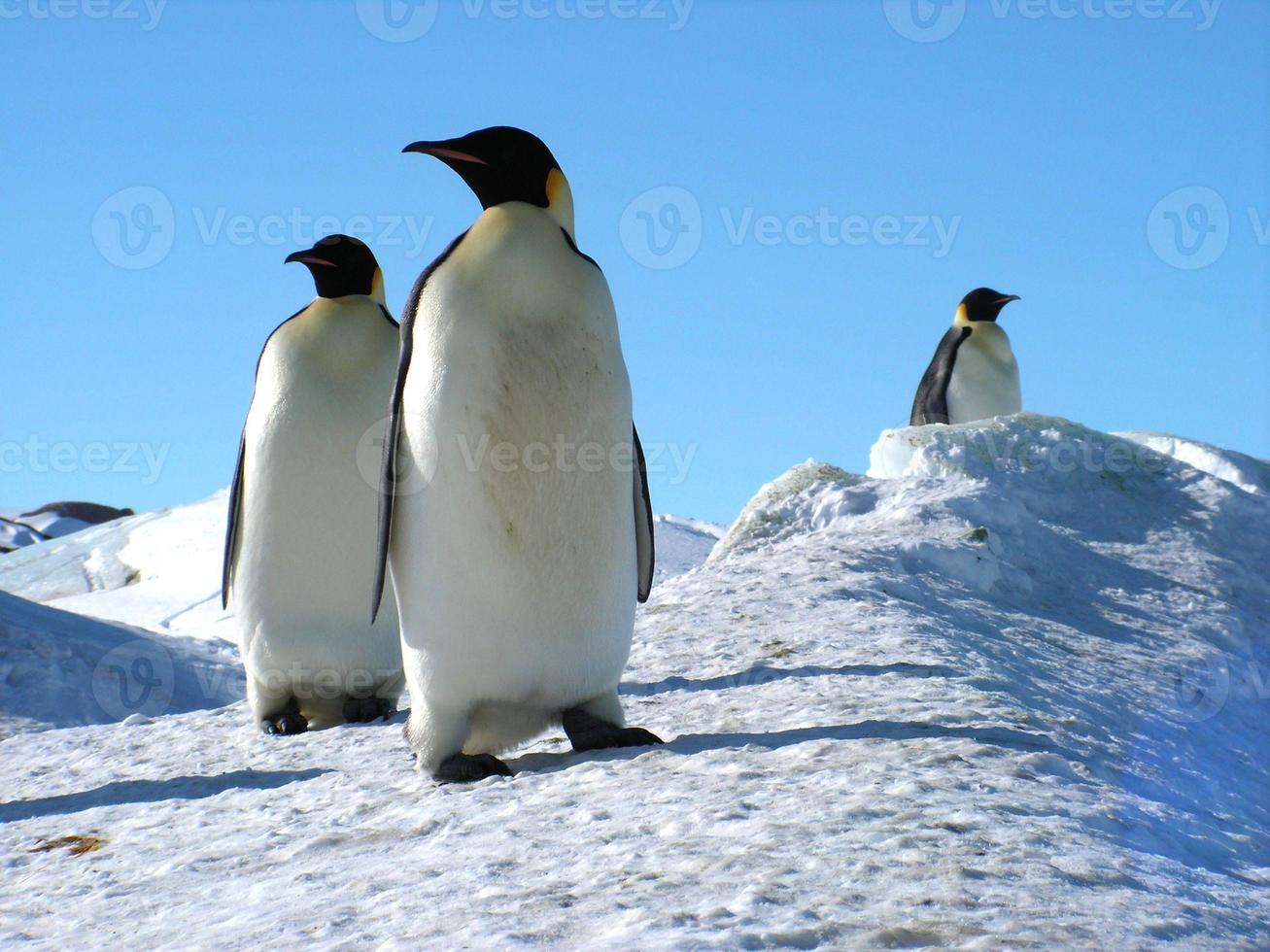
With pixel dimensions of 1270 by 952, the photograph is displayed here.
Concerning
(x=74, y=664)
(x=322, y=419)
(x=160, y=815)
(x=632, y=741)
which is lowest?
(x=74, y=664)

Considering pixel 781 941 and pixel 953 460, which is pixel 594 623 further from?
pixel 953 460

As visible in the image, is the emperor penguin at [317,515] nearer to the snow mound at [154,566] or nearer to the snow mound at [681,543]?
the snow mound at [154,566]

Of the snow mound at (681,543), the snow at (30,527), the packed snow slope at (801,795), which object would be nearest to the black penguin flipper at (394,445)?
the packed snow slope at (801,795)

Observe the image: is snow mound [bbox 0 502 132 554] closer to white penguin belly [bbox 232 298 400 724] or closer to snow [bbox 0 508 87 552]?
snow [bbox 0 508 87 552]

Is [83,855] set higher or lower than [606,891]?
lower

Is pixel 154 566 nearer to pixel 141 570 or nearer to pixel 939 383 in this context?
pixel 141 570

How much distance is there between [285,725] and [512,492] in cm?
204

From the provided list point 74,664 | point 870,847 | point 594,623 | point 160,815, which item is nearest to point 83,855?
point 160,815

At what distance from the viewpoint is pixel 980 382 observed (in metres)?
12.6

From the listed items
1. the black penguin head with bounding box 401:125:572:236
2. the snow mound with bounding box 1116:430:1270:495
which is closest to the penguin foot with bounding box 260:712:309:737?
the black penguin head with bounding box 401:125:572:236

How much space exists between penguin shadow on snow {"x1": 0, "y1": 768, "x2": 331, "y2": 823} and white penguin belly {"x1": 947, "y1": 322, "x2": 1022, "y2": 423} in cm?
944

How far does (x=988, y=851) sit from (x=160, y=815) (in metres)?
2.41

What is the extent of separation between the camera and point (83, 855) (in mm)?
3371

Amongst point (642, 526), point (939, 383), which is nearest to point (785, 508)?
point (642, 526)
